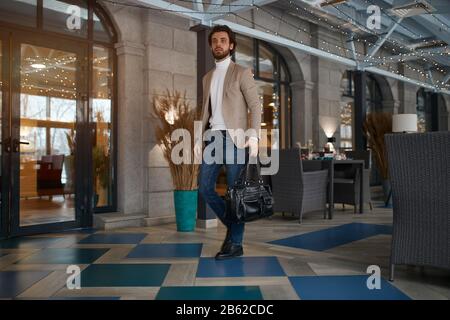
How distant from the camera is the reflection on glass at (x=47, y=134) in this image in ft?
13.3

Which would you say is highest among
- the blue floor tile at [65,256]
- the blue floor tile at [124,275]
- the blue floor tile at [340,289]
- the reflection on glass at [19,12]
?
the reflection on glass at [19,12]

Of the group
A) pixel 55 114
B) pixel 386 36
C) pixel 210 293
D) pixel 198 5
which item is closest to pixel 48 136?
pixel 55 114

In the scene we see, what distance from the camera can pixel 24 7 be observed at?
13.4 ft

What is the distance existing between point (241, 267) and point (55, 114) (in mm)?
2744

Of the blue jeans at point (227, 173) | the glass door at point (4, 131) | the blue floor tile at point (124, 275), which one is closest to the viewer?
the blue floor tile at point (124, 275)

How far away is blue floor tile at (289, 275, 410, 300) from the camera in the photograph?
2076 mm

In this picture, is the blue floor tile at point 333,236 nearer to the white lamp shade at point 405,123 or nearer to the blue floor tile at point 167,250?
the blue floor tile at point 167,250

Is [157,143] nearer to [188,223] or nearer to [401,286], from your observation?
[188,223]

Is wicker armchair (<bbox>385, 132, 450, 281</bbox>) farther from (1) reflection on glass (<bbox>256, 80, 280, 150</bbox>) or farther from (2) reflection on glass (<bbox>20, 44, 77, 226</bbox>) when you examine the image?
(1) reflection on glass (<bbox>256, 80, 280, 150</bbox>)

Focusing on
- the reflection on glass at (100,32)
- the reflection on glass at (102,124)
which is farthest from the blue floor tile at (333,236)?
the reflection on glass at (100,32)

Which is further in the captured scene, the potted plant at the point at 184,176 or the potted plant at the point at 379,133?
the potted plant at the point at 379,133

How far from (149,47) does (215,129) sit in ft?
7.96
